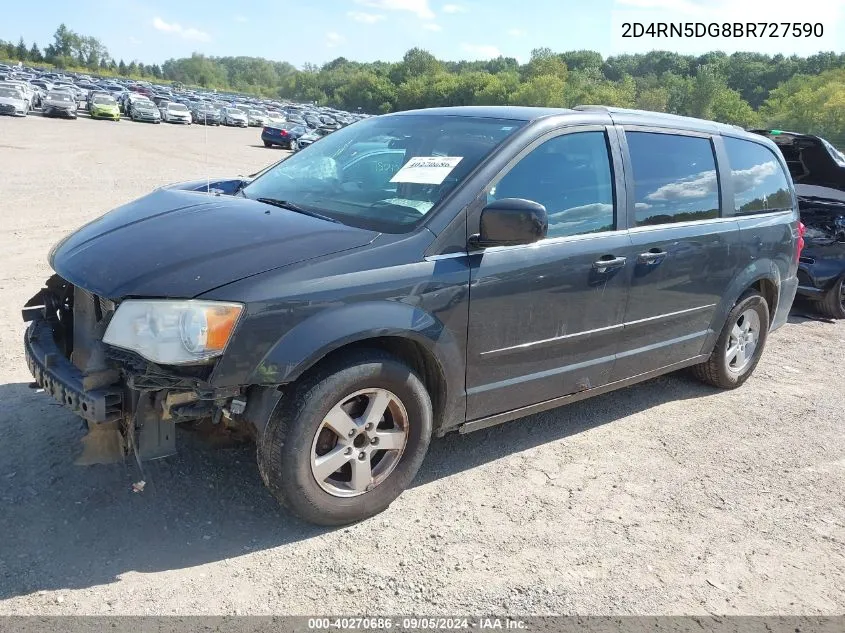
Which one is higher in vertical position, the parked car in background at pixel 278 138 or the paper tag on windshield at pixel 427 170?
the parked car in background at pixel 278 138

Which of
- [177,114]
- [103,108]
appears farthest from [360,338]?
[177,114]

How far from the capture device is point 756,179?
5.21 meters

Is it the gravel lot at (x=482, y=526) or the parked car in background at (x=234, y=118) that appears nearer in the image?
the gravel lot at (x=482, y=526)

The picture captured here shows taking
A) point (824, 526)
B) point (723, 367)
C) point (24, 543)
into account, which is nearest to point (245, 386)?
point (24, 543)

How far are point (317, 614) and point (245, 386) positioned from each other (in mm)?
894

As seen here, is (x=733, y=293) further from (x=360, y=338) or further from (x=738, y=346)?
(x=360, y=338)

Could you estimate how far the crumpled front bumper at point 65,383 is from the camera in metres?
2.73

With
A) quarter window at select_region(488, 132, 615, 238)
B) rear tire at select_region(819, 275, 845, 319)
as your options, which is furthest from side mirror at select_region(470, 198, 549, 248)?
rear tire at select_region(819, 275, 845, 319)

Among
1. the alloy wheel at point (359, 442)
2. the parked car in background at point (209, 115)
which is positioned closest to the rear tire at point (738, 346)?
the alloy wheel at point (359, 442)

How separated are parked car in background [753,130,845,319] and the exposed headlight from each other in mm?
7126

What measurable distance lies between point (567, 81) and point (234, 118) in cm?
5408

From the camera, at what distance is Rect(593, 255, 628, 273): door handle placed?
3.84 metres

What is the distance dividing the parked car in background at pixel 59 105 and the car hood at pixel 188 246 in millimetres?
40470

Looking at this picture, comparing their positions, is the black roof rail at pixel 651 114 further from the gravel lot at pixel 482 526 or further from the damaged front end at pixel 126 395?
the damaged front end at pixel 126 395
